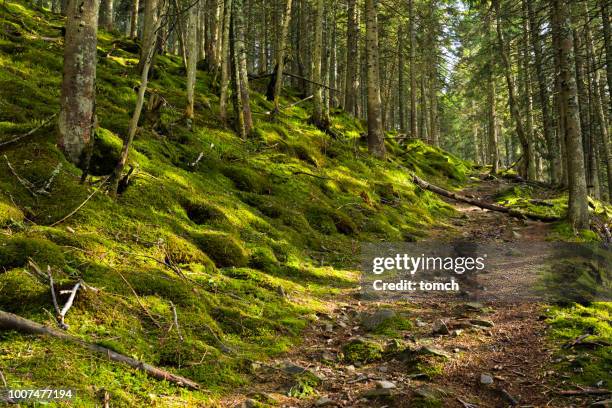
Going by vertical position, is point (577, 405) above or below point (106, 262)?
below

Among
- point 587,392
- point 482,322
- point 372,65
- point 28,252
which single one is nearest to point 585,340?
point 587,392

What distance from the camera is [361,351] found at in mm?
5238

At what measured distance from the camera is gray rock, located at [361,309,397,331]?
612 centimetres

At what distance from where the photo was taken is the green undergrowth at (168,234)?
13.1 ft

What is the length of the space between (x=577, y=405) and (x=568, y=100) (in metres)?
9.54

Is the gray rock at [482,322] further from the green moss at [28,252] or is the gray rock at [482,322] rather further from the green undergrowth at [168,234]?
the green moss at [28,252]

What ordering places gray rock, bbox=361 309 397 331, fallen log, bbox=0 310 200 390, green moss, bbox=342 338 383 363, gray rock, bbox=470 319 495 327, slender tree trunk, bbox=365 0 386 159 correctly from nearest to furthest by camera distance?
fallen log, bbox=0 310 200 390
green moss, bbox=342 338 383 363
gray rock, bbox=470 319 495 327
gray rock, bbox=361 309 397 331
slender tree trunk, bbox=365 0 386 159

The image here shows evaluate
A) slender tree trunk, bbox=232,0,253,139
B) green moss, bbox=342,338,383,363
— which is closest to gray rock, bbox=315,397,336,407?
green moss, bbox=342,338,383,363

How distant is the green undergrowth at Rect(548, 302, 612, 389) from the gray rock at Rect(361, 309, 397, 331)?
2.02 m

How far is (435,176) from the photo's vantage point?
71.5 feet

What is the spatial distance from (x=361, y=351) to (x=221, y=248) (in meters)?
2.82

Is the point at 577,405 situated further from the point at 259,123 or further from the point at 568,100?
the point at 259,123

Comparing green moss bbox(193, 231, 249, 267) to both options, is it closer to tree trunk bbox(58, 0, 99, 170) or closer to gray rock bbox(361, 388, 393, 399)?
tree trunk bbox(58, 0, 99, 170)

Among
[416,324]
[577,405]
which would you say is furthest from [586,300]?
[577,405]
